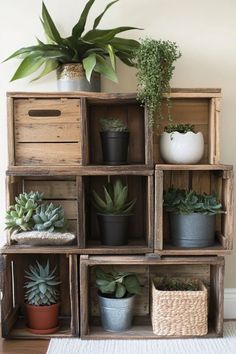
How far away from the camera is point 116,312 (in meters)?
1.99

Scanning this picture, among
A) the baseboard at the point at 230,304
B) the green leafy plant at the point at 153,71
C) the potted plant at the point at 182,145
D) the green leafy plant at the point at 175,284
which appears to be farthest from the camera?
the baseboard at the point at 230,304

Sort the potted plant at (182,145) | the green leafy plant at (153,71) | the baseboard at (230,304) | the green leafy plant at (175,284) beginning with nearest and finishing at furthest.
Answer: the green leafy plant at (153,71), the potted plant at (182,145), the green leafy plant at (175,284), the baseboard at (230,304)

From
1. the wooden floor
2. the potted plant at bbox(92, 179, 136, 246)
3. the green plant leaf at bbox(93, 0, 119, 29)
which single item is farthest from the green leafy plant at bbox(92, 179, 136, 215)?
the green plant leaf at bbox(93, 0, 119, 29)

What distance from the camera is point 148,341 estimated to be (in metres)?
1.95

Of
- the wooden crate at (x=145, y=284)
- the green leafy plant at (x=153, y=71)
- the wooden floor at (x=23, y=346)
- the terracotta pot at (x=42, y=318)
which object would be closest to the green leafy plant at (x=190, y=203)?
the wooden crate at (x=145, y=284)

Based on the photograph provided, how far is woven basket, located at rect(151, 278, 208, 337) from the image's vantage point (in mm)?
1953

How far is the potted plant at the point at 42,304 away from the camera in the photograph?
6.60 ft

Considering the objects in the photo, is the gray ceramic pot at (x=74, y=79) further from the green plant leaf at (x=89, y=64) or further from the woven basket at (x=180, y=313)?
the woven basket at (x=180, y=313)

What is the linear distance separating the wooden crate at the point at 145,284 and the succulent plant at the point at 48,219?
201mm

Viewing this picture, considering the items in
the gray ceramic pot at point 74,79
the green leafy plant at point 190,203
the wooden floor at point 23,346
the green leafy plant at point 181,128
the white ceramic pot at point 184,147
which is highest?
the gray ceramic pot at point 74,79

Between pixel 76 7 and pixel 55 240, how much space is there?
1201 mm

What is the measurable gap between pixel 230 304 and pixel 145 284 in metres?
0.48

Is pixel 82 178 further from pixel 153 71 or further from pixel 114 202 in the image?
pixel 153 71

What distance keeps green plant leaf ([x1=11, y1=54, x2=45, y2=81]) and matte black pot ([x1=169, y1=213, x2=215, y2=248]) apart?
1.00m
